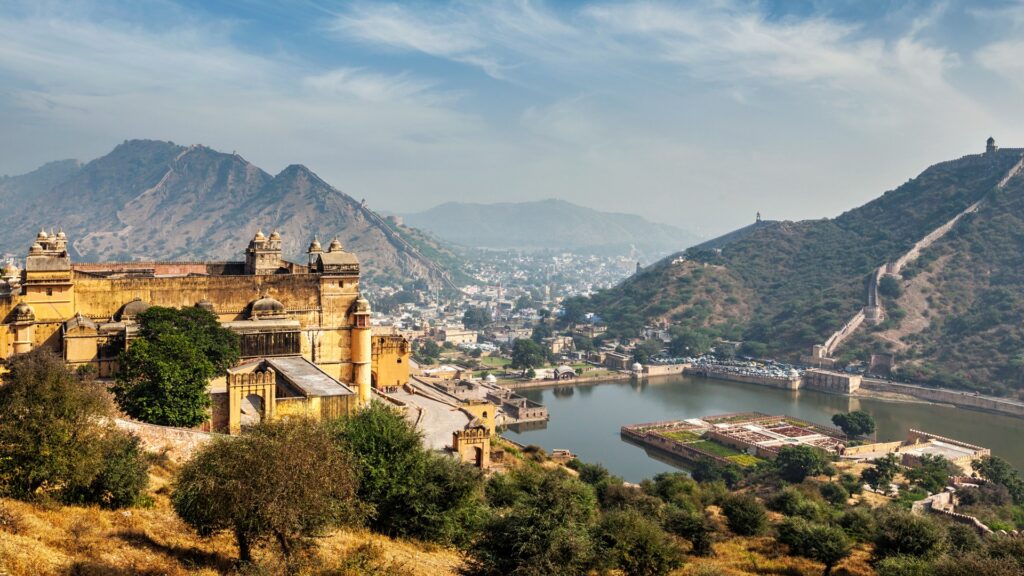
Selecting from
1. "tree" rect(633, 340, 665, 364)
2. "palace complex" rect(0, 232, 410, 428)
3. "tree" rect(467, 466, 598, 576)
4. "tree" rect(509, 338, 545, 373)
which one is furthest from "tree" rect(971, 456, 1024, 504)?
"tree" rect(633, 340, 665, 364)

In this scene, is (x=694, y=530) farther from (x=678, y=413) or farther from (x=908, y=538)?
(x=678, y=413)

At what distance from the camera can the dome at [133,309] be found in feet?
56.3

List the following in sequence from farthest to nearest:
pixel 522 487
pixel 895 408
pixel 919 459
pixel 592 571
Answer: pixel 895 408 < pixel 919 459 < pixel 522 487 < pixel 592 571

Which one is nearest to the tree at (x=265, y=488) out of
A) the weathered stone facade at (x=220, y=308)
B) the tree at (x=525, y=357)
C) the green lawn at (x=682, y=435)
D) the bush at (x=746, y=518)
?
the weathered stone facade at (x=220, y=308)

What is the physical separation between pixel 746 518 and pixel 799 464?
15.5m

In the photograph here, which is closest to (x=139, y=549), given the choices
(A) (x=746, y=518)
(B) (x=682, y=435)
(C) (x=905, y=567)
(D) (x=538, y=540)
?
(D) (x=538, y=540)

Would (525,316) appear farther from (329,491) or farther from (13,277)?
(329,491)

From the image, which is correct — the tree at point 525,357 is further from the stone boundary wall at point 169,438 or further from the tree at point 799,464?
the stone boundary wall at point 169,438

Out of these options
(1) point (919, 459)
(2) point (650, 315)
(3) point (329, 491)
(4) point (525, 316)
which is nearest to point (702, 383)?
(2) point (650, 315)

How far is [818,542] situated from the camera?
40.8ft

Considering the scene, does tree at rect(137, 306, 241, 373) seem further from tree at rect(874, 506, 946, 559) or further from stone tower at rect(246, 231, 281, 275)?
tree at rect(874, 506, 946, 559)

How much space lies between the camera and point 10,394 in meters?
8.91

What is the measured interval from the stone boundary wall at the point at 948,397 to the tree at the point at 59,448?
165 ft

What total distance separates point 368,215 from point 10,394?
168 metres
